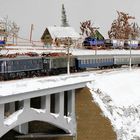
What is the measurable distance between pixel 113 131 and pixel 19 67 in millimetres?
8248

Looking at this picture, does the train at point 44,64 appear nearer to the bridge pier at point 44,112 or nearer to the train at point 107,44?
the bridge pier at point 44,112

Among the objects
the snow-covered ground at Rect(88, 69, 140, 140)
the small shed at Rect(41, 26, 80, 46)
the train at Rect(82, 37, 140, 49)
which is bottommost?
the snow-covered ground at Rect(88, 69, 140, 140)

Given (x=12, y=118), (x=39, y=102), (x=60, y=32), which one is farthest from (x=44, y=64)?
(x=60, y=32)

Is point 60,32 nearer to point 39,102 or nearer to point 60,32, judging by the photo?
point 60,32

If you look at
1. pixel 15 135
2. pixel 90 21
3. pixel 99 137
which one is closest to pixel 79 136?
pixel 99 137

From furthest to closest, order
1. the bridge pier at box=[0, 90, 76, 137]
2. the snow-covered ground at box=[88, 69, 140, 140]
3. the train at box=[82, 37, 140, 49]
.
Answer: the train at box=[82, 37, 140, 49] < the snow-covered ground at box=[88, 69, 140, 140] < the bridge pier at box=[0, 90, 76, 137]

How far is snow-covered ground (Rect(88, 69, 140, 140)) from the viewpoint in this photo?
28.1m

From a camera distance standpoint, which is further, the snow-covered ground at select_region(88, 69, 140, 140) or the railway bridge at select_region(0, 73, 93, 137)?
the snow-covered ground at select_region(88, 69, 140, 140)

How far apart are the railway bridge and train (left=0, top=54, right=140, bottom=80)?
4.96 meters

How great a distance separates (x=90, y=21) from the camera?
75562 mm

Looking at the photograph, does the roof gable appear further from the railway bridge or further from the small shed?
the railway bridge

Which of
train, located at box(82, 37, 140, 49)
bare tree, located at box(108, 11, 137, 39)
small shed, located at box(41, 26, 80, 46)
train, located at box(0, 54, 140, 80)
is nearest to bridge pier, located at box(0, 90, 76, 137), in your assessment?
train, located at box(0, 54, 140, 80)

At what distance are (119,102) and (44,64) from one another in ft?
24.7

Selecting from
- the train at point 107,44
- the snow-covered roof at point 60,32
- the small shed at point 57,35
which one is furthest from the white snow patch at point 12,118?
the train at point 107,44
